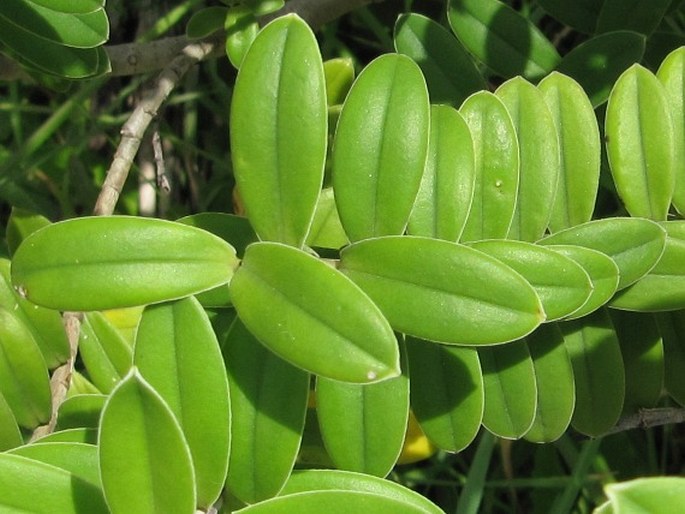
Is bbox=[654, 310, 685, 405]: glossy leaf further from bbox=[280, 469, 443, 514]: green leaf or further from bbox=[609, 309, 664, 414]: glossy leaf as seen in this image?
bbox=[280, 469, 443, 514]: green leaf

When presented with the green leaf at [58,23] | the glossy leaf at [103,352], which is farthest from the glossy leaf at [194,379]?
the green leaf at [58,23]

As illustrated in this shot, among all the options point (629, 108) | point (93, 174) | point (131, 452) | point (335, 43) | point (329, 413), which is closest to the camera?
point (131, 452)

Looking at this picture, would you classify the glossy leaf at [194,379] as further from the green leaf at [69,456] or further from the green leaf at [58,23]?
the green leaf at [58,23]

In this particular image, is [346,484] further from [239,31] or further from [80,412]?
[239,31]

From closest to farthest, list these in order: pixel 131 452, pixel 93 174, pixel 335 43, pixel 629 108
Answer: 1. pixel 131 452
2. pixel 629 108
3. pixel 335 43
4. pixel 93 174

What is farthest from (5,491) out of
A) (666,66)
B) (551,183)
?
(666,66)

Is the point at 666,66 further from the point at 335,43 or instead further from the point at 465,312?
the point at 335,43
